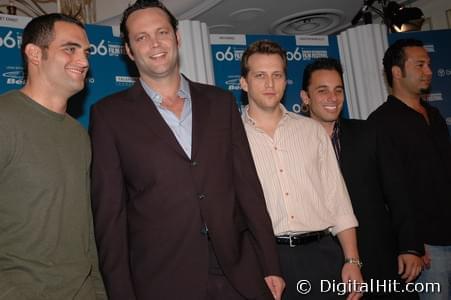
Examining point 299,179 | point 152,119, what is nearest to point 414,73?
point 299,179

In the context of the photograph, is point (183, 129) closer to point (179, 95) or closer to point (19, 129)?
point (179, 95)

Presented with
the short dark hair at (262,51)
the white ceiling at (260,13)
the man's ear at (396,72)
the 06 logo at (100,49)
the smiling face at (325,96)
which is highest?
the white ceiling at (260,13)

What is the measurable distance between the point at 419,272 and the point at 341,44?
2615 mm

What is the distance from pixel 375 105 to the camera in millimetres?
4273

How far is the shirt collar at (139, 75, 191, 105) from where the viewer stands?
6.70 ft

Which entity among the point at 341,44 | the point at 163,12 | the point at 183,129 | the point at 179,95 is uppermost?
the point at 341,44

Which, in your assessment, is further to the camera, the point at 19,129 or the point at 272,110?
the point at 272,110

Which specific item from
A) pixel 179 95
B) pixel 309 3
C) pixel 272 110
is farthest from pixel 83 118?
pixel 309 3

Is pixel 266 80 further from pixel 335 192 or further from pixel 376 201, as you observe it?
pixel 376 201

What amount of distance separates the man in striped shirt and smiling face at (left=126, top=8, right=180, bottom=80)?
0.53m

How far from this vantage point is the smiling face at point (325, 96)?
2723 mm

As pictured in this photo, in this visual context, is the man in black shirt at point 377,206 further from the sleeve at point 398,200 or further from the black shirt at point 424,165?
the black shirt at point 424,165

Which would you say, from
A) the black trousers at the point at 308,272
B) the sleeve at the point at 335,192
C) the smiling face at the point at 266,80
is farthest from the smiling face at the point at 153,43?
the black trousers at the point at 308,272

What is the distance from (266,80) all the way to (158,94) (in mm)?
631
